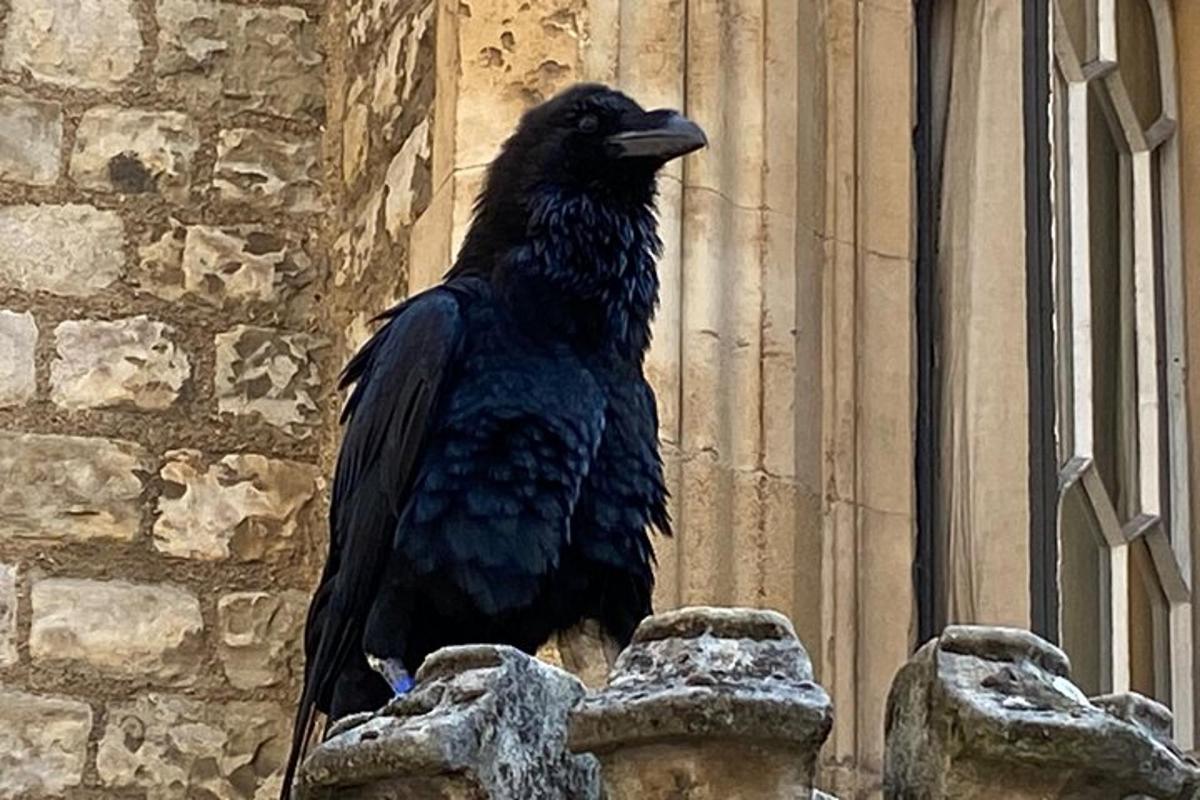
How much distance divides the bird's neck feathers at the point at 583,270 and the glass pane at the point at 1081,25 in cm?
121

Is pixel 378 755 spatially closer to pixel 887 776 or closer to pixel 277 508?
pixel 887 776

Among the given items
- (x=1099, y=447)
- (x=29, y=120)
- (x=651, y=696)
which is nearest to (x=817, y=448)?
(x=1099, y=447)

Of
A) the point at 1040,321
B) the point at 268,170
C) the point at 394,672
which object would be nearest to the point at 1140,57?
the point at 1040,321

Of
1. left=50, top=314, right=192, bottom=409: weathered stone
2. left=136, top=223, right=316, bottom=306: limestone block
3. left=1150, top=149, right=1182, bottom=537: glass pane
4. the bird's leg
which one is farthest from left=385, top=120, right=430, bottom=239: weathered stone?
the bird's leg

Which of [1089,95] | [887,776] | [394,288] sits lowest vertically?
[887,776]

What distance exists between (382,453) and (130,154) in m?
1.53

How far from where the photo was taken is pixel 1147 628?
446cm

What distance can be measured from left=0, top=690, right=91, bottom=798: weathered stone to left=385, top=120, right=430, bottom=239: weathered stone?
0.82 metres

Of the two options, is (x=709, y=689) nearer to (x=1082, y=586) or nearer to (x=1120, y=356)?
(x=1082, y=586)

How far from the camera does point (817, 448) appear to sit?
165 inches

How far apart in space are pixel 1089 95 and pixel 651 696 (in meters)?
2.46

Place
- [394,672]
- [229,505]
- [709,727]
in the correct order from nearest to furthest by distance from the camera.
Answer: [709,727] < [394,672] < [229,505]

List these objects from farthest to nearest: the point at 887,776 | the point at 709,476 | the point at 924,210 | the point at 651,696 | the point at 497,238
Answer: the point at 924,210 < the point at 709,476 < the point at 497,238 < the point at 887,776 < the point at 651,696

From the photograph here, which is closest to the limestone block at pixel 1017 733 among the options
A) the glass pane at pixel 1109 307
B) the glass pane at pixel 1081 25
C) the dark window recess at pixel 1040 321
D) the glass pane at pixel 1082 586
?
the dark window recess at pixel 1040 321
